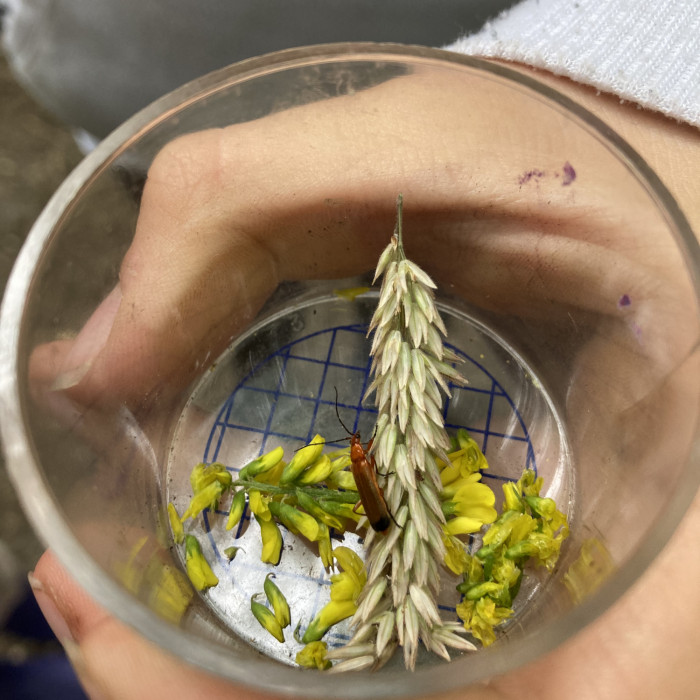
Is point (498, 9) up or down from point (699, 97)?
up

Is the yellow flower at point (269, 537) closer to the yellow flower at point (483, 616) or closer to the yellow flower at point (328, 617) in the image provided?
the yellow flower at point (328, 617)

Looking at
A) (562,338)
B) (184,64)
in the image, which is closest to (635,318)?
(562,338)

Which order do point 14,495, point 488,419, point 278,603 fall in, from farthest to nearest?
point 14,495, point 488,419, point 278,603

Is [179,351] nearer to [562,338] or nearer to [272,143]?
[272,143]

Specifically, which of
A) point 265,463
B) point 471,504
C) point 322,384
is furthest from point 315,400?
point 471,504

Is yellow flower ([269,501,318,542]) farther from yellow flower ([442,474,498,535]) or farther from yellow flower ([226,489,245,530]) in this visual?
yellow flower ([442,474,498,535])

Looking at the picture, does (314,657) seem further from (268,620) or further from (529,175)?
(529,175)

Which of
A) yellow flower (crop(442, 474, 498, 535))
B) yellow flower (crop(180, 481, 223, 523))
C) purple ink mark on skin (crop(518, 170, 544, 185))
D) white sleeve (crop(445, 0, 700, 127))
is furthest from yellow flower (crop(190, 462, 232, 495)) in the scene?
white sleeve (crop(445, 0, 700, 127))
